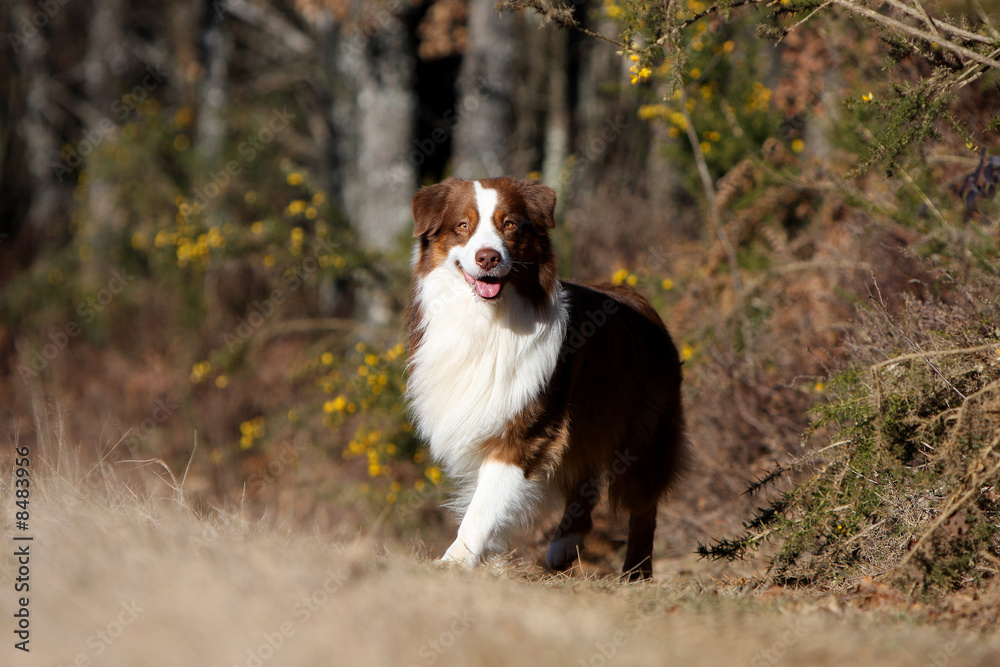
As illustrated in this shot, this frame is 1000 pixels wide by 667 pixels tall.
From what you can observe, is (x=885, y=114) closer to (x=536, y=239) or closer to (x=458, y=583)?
(x=536, y=239)

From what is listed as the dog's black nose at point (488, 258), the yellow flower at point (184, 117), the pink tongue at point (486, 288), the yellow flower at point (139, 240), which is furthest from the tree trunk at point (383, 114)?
the yellow flower at point (184, 117)

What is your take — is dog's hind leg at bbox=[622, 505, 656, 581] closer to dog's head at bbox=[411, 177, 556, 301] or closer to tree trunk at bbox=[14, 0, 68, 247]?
dog's head at bbox=[411, 177, 556, 301]

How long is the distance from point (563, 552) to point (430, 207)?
232cm

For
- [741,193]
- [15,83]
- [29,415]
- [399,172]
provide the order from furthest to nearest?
1. [15,83]
2. [29,415]
3. [399,172]
4. [741,193]

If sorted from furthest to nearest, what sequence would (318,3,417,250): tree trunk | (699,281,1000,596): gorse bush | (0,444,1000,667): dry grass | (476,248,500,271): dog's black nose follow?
(318,3,417,250): tree trunk → (476,248,500,271): dog's black nose → (699,281,1000,596): gorse bush → (0,444,1000,667): dry grass

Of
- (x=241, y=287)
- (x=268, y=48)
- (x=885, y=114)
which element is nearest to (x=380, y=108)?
(x=241, y=287)

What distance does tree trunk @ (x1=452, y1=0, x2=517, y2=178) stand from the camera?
9.89 meters

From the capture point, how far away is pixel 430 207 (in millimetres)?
Answer: 4621

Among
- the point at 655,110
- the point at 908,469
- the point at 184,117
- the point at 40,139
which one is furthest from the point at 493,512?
the point at 40,139

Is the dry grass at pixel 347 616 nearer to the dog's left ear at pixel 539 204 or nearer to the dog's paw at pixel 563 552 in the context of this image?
the dog's paw at pixel 563 552

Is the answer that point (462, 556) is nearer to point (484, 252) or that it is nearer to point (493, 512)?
point (493, 512)

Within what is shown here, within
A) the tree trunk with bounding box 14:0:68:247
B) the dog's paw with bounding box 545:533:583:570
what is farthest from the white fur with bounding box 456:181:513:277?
the tree trunk with bounding box 14:0:68:247

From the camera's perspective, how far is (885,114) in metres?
4.56

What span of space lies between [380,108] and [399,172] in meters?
0.83
